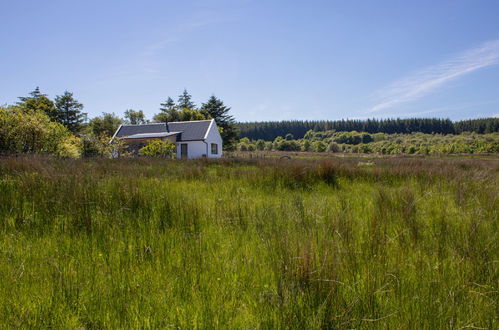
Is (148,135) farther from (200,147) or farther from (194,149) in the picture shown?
(200,147)

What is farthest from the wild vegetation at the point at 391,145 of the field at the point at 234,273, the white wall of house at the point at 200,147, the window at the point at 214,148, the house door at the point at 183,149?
the field at the point at 234,273

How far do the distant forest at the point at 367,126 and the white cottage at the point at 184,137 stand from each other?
78.0m

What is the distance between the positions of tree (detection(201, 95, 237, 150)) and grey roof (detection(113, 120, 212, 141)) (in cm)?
1249

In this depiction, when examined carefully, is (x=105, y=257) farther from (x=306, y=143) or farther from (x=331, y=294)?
(x=306, y=143)

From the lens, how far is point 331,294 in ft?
4.67

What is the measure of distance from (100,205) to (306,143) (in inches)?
2628

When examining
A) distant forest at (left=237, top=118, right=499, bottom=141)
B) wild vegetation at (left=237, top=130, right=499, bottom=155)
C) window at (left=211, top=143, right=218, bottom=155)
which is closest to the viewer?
window at (left=211, top=143, right=218, bottom=155)

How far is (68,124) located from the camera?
43.6 m

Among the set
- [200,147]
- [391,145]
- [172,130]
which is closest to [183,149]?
[200,147]

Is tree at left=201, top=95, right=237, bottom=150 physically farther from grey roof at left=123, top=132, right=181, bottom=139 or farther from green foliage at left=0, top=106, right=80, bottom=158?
green foliage at left=0, top=106, right=80, bottom=158

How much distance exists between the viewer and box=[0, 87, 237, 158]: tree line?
10.6 m

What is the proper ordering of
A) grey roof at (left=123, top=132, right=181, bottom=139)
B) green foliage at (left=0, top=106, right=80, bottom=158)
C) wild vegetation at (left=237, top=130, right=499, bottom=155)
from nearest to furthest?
green foliage at (left=0, top=106, right=80, bottom=158) < grey roof at (left=123, top=132, right=181, bottom=139) < wild vegetation at (left=237, top=130, right=499, bottom=155)

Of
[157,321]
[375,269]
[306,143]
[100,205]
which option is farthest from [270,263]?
[306,143]

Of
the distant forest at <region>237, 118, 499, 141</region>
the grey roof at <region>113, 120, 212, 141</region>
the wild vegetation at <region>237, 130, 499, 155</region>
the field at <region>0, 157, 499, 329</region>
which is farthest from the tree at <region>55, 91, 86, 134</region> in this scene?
the distant forest at <region>237, 118, 499, 141</region>
